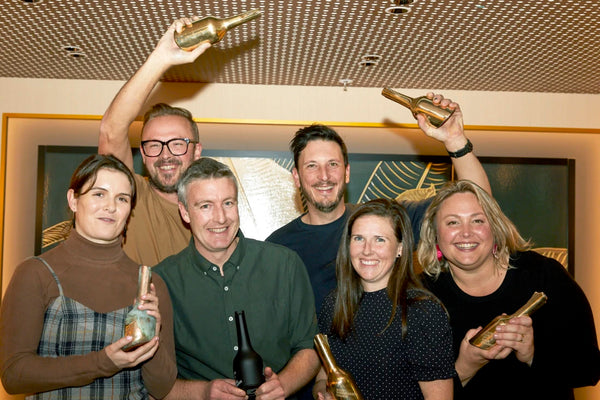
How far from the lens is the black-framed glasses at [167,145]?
3.04 meters

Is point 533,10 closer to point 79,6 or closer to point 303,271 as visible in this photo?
point 303,271

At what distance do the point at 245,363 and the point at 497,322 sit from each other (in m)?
0.90

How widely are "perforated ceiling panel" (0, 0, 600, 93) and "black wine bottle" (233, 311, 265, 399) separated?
1671 millimetres

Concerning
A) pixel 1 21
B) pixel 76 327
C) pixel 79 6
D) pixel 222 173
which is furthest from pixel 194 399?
pixel 1 21

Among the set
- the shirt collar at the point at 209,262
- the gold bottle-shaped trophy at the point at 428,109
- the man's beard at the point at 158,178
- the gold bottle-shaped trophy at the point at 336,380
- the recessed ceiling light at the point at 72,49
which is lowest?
the gold bottle-shaped trophy at the point at 336,380

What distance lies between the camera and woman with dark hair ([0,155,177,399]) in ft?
6.47

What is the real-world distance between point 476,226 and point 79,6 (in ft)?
7.03

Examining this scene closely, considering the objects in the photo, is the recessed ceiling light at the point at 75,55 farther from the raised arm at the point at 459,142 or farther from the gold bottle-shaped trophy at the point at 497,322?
the gold bottle-shaped trophy at the point at 497,322

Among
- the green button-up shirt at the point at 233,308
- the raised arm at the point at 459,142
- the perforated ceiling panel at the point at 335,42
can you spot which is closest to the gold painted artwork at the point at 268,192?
the perforated ceiling panel at the point at 335,42

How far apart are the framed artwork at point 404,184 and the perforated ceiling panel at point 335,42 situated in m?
0.55

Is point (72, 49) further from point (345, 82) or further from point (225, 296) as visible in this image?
point (225, 296)

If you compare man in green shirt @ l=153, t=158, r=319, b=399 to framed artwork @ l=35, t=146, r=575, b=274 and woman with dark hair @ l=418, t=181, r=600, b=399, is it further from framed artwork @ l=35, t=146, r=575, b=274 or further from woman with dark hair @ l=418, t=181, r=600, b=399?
framed artwork @ l=35, t=146, r=575, b=274

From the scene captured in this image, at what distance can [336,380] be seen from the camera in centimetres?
211

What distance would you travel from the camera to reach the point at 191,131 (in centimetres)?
312
